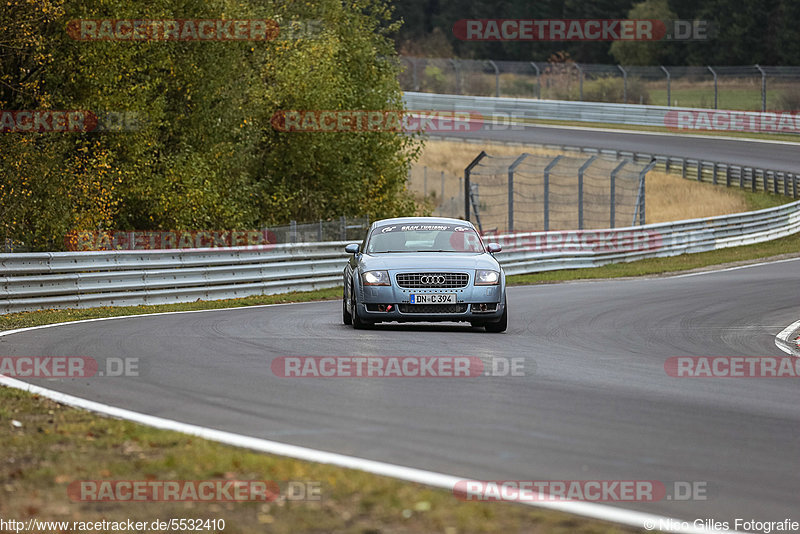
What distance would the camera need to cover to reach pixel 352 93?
3156cm

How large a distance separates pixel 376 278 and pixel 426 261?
0.72 m

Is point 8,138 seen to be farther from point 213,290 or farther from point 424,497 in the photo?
point 424,497

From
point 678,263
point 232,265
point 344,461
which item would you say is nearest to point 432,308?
point 344,461

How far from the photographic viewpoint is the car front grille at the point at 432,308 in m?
13.9

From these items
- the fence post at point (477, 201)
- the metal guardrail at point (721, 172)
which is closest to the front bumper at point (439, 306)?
the fence post at point (477, 201)

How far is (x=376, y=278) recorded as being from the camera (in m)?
14.1

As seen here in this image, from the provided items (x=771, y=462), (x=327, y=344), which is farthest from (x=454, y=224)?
(x=771, y=462)

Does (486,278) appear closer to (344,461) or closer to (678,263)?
(344,461)

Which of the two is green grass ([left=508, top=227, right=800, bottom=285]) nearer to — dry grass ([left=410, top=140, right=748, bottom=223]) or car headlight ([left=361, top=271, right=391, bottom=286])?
dry grass ([left=410, top=140, right=748, bottom=223])

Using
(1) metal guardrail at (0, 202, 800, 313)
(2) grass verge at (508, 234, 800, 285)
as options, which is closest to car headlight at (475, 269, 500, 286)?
(1) metal guardrail at (0, 202, 800, 313)

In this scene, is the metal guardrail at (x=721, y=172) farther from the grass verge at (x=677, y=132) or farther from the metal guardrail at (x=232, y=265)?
the metal guardrail at (x=232, y=265)

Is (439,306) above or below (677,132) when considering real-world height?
below

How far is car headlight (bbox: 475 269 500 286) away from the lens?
14.0 metres

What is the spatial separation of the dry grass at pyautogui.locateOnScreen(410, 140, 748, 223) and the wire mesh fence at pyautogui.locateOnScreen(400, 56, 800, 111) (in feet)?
14.1
